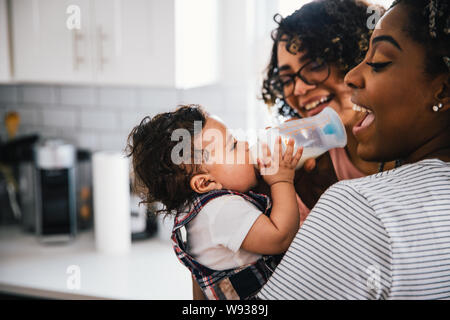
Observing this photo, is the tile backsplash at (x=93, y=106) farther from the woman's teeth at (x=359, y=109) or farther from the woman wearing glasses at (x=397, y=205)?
the woman wearing glasses at (x=397, y=205)

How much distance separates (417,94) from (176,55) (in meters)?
0.80

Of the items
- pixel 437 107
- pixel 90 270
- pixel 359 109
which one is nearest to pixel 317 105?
pixel 359 109

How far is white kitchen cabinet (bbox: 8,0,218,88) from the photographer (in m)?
1.20

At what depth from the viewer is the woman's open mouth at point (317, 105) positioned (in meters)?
0.76

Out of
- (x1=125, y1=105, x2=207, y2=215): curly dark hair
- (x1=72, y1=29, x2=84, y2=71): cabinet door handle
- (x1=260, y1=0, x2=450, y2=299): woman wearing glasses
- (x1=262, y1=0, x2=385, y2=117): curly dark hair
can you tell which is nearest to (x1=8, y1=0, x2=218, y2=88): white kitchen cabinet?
(x1=72, y1=29, x2=84, y2=71): cabinet door handle

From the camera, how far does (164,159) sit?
677 millimetres

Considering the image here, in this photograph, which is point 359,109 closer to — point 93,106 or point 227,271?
point 227,271

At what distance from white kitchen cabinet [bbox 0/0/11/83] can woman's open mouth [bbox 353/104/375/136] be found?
1.21 m

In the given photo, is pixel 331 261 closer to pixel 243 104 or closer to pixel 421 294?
pixel 421 294

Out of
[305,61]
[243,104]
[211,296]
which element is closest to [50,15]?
[243,104]

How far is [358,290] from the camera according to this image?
1.80ft

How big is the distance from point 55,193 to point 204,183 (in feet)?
2.97

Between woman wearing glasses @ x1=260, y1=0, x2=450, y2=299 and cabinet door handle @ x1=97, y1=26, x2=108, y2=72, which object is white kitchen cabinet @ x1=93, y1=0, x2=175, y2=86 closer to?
cabinet door handle @ x1=97, y1=26, x2=108, y2=72

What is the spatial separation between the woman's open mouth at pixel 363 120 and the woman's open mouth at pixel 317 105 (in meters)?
0.08
